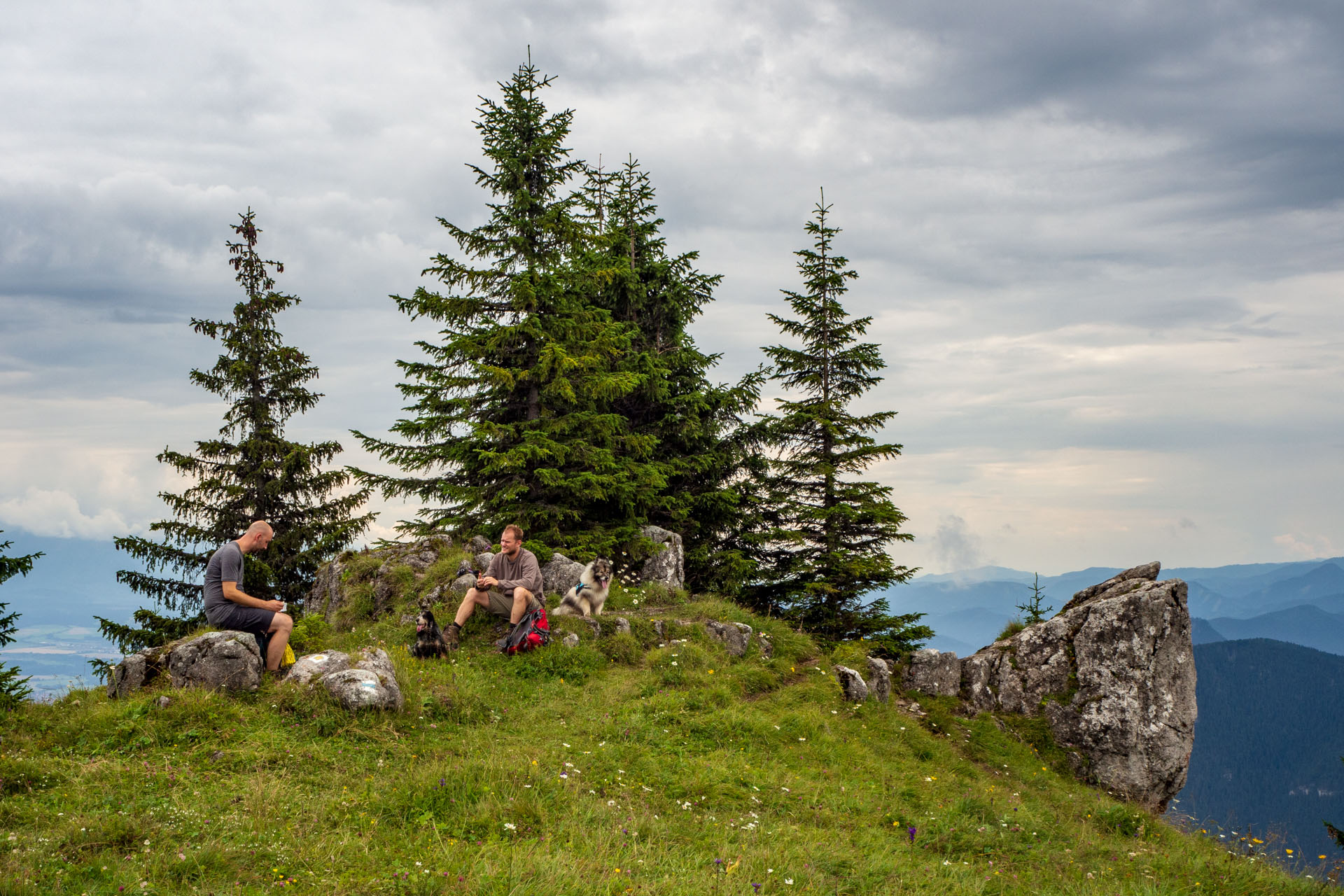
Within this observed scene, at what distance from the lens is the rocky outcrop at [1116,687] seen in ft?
48.8

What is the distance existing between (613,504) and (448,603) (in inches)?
278

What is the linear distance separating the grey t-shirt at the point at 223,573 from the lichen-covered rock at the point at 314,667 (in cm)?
137

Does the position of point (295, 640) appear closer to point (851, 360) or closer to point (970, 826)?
point (970, 826)

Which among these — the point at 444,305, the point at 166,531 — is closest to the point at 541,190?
the point at 444,305

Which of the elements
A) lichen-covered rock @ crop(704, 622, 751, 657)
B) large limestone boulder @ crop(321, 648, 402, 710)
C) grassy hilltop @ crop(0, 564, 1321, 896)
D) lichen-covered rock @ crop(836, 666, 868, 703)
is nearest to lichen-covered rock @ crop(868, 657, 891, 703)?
lichen-covered rock @ crop(836, 666, 868, 703)

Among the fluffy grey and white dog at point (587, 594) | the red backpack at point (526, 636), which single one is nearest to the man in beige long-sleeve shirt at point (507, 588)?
the red backpack at point (526, 636)

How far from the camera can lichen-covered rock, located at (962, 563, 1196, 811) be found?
14883 mm

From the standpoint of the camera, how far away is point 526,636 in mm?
12320

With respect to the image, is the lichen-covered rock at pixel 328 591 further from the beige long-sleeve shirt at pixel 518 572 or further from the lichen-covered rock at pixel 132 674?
the lichen-covered rock at pixel 132 674

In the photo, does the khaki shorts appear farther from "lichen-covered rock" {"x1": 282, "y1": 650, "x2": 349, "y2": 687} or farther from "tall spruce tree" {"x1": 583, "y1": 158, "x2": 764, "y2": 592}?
"tall spruce tree" {"x1": 583, "y1": 158, "x2": 764, "y2": 592}

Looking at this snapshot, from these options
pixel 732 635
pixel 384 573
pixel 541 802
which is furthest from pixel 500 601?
pixel 541 802

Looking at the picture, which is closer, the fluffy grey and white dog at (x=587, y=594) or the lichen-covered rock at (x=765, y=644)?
the fluffy grey and white dog at (x=587, y=594)

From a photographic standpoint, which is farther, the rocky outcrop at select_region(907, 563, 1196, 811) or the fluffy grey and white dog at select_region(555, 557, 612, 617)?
the rocky outcrop at select_region(907, 563, 1196, 811)

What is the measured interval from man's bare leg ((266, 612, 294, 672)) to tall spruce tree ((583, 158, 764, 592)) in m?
12.7
